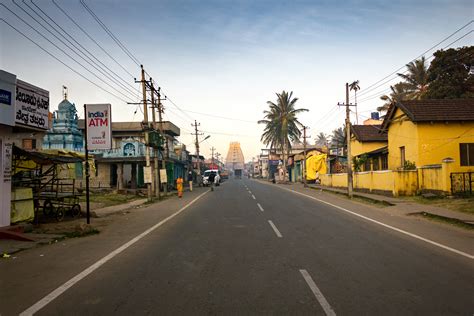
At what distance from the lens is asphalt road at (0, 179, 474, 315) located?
4.91 metres

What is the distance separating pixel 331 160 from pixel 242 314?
52.5 metres

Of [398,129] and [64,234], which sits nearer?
[64,234]

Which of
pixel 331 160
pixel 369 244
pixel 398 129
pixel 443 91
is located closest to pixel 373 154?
pixel 398 129

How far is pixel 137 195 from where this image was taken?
3272cm

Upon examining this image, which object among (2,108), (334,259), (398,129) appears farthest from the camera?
(398,129)

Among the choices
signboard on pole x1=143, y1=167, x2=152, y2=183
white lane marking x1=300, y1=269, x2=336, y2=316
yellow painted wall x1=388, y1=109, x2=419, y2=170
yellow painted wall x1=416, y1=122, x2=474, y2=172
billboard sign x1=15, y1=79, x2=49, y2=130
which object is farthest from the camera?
signboard on pole x1=143, y1=167, x2=152, y2=183

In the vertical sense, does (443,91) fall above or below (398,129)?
→ above

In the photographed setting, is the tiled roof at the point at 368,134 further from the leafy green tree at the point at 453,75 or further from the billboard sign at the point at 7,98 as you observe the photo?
the billboard sign at the point at 7,98

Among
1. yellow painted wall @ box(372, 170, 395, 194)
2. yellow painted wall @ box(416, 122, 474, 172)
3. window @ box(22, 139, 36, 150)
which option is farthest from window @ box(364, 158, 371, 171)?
window @ box(22, 139, 36, 150)

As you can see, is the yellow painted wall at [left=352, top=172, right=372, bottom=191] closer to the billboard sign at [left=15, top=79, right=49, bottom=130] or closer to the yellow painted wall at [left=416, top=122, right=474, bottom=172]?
the yellow painted wall at [left=416, top=122, right=474, bottom=172]

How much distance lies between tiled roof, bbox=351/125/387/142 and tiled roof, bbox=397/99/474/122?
12.4m

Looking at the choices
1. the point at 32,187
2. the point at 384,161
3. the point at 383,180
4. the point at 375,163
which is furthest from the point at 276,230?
the point at 375,163

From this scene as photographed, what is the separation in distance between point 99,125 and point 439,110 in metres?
22.3

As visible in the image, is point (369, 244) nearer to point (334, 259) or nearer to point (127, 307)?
point (334, 259)
